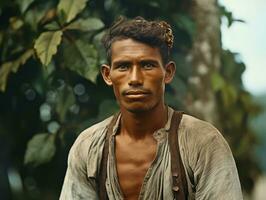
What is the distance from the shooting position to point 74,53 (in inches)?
140

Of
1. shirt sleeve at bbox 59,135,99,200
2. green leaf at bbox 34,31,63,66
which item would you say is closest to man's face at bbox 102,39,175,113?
shirt sleeve at bbox 59,135,99,200

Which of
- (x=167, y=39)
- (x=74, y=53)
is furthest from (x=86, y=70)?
(x=167, y=39)

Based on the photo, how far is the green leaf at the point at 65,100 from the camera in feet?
12.4

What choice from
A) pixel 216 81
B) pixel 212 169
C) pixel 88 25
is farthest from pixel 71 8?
pixel 212 169

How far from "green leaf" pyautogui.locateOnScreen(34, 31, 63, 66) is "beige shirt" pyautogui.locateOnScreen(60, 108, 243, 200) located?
2.92 ft

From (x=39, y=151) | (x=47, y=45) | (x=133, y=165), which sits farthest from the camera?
(x=39, y=151)

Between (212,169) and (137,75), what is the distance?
0.36 metres

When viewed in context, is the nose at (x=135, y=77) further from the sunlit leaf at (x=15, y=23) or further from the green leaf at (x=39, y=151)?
the sunlit leaf at (x=15, y=23)

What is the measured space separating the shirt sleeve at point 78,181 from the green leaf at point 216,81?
1456 millimetres

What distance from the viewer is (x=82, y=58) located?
353 cm

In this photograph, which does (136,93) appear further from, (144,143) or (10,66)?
(10,66)

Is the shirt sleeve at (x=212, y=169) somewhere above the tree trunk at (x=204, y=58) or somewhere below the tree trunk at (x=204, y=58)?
below

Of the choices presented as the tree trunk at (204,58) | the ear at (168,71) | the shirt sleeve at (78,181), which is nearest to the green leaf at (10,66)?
the tree trunk at (204,58)

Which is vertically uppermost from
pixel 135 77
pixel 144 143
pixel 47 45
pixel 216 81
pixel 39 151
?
pixel 47 45
